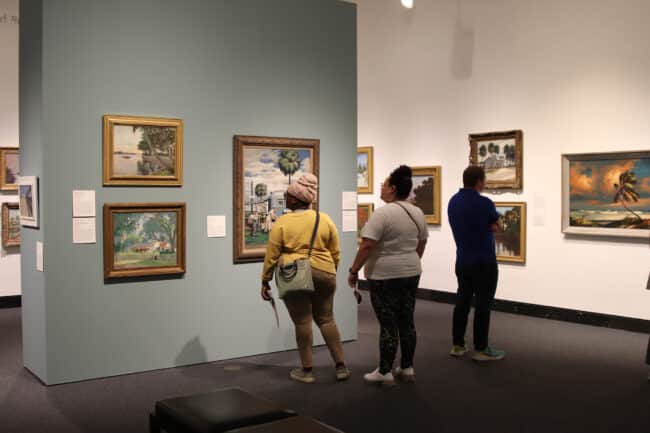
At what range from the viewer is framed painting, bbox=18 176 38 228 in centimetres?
675

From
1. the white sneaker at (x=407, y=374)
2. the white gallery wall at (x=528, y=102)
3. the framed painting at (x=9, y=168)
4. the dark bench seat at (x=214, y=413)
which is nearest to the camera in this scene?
the dark bench seat at (x=214, y=413)

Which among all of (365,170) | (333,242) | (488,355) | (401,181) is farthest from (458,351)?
(365,170)

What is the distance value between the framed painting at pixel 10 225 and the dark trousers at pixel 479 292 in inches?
274

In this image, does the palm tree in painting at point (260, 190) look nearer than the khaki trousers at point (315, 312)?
No

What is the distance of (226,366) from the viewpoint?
738cm

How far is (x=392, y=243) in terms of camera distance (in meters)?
6.30

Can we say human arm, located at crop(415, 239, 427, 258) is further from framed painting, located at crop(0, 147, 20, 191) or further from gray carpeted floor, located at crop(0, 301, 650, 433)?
framed painting, located at crop(0, 147, 20, 191)

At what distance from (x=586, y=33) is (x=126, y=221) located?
21.1ft

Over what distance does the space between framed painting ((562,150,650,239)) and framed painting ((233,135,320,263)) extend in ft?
12.9

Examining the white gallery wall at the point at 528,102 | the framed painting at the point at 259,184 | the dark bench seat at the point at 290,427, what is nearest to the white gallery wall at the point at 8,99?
the framed painting at the point at 259,184

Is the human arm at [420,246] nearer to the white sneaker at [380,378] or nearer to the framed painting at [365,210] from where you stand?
the white sneaker at [380,378]

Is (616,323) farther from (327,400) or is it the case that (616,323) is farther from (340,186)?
(327,400)

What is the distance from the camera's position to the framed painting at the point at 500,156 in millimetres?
10406

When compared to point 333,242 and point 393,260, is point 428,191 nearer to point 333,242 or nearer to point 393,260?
point 333,242
